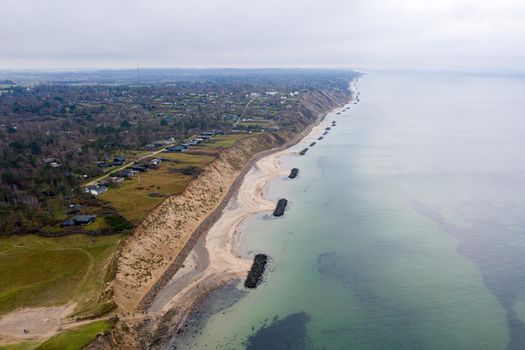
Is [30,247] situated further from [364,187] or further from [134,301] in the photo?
[364,187]

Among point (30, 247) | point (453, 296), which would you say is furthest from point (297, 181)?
point (30, 247)

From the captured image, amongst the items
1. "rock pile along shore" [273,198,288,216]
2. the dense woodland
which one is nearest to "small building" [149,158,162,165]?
the dense woodland

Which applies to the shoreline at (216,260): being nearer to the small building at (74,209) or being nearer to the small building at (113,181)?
the small building at (74,209)

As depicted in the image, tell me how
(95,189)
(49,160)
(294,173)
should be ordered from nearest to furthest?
(95,189) → (49,160) → (294,173)

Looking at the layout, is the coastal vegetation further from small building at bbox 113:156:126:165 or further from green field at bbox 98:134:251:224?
small building at bbox 113:156:126:165

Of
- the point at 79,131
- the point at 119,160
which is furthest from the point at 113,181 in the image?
the point at 79,131

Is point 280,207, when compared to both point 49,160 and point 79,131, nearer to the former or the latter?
point 49,160
